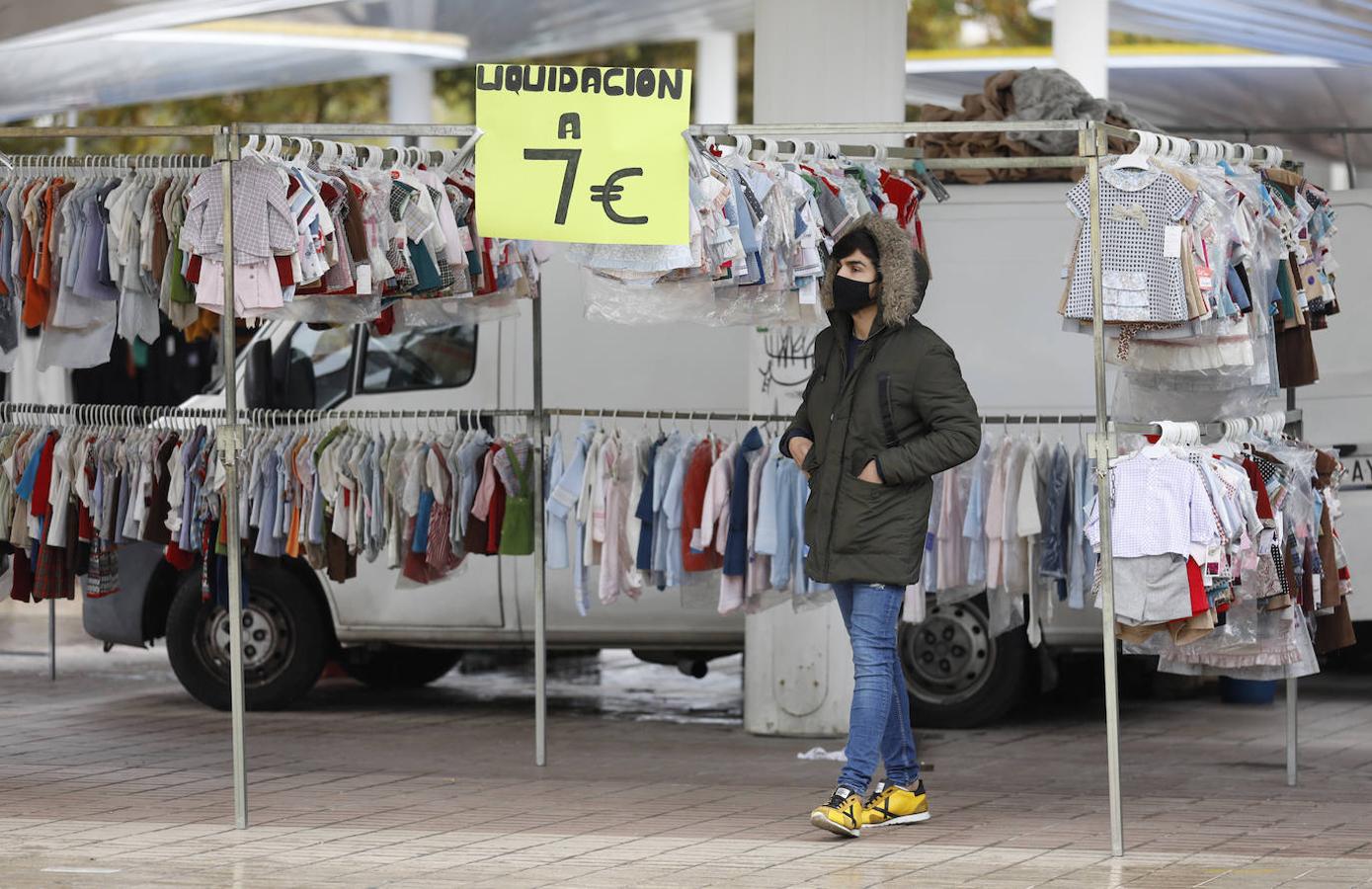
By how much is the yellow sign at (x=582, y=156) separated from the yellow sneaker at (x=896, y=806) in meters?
2.02

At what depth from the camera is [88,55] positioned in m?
13.6

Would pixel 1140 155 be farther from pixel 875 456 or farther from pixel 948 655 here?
pixel 948 655

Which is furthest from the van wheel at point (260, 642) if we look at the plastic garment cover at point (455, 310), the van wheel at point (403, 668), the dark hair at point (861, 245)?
the dark hair at point (861, 245)

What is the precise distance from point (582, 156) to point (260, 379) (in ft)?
12.2

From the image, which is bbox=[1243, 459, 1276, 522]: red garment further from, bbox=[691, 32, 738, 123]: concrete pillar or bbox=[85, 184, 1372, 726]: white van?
bbox=[691, 32, 738, 123]: concrete pillar

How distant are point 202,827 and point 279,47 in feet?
28.7

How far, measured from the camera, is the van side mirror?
9.97 m

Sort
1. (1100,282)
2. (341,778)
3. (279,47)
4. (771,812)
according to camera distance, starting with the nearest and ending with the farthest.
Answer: (1100,282), (771,812), (341,778), (279,47)

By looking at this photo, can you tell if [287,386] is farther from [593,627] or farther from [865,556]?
[865,556]

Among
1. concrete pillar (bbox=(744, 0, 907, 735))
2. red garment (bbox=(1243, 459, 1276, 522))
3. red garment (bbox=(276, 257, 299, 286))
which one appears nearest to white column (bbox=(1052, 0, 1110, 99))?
concrete pillar (bbox=(744, 0, 907, 735))

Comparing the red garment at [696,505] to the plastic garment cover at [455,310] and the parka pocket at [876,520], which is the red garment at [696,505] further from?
the parka pocket at [876,520]

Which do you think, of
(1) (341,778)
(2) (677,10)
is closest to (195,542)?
(1) (341,778)

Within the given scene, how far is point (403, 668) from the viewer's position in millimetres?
11875

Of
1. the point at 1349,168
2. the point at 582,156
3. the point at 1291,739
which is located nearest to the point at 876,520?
the point at 582,156
